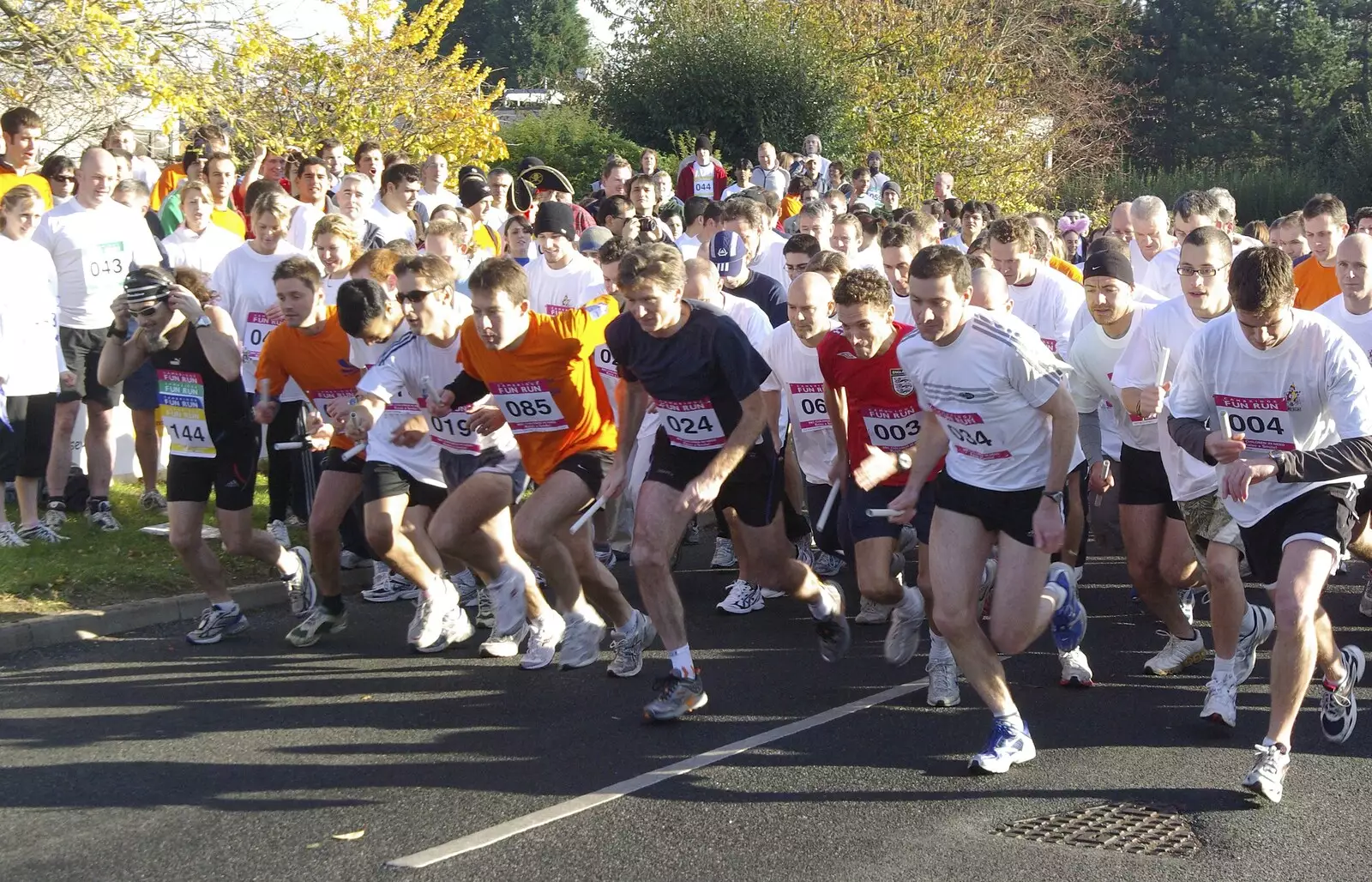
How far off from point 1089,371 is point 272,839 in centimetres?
459

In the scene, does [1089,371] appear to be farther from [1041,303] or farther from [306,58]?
[306,58]

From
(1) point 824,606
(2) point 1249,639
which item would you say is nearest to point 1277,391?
(2) point 1249,639

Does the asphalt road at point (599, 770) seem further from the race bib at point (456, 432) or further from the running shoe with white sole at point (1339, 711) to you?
the race bib at point (456, 432)

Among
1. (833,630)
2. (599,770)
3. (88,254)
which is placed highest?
(88,254)

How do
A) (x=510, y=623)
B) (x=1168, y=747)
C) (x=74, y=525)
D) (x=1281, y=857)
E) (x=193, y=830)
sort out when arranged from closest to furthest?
(x=1281, y=857) → (x=193, y=830) → (x=1168, y=747) → (x=510, y=623) → (x=74, y=525)

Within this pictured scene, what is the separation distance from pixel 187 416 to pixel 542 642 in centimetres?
219

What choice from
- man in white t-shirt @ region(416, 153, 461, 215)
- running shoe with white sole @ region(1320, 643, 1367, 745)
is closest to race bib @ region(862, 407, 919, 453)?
running shoe with white sole @ region(1320, 643, 1367, 745)

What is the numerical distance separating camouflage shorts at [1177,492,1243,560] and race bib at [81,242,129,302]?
22.9 ft

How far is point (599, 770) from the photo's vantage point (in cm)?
599

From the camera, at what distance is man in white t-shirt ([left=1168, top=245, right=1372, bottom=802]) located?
5578 mm

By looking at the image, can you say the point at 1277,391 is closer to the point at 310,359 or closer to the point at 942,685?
Result: the point at 942,685

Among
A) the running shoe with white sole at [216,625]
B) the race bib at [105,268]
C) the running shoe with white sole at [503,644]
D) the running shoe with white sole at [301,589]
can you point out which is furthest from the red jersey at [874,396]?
the race bib at [105,268]

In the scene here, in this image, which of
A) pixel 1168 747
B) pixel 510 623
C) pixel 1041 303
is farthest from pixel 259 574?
pixel 1168 747

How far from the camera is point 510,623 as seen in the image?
25.1ft
